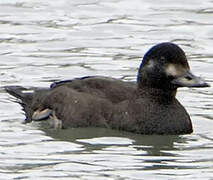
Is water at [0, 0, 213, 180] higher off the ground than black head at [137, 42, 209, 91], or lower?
lower

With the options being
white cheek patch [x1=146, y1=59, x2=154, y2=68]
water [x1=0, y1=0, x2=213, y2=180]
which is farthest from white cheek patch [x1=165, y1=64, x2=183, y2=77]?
Result: water [x1=0, y1=0, x2=213, y2=180]

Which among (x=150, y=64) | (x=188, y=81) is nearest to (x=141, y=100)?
(x=150, y=64)

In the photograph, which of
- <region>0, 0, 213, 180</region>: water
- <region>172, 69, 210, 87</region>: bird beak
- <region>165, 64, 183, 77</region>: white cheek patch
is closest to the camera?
<region>0, 0, 213, 180</region>: water

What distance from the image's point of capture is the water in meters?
11.2

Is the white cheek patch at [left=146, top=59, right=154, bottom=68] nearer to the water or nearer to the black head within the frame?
the black head

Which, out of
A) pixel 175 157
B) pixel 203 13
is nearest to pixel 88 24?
pixel 203 13

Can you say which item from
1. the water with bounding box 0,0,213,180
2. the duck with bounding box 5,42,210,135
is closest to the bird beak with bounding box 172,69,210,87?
the duck with bounding box 5,42,210,135

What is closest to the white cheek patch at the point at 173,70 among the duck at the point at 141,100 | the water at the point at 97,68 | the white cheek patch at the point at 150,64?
the duck at the point at 141,100

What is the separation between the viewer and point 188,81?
12625 mm

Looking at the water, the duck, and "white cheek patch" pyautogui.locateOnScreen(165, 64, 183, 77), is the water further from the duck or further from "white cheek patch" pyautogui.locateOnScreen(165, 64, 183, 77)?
"white cheek patch" pyautogui.locateOnScreen(165, 64, 183, 77)

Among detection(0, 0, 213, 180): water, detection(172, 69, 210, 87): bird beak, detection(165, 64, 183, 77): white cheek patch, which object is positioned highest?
detection(165, 64, 183, 77): white cheek patch

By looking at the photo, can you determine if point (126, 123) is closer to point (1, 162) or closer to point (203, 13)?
point (1, 162)

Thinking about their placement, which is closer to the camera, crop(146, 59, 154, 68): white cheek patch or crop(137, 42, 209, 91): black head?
crop(137, 42, 209, 91): black head

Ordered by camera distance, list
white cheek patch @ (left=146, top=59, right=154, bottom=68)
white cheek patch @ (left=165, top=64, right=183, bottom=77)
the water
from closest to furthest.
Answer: the water, white cheek patch @ (left=165, top=64, right=183, bottom=77), white cheek patch @ (left=146, top=59, right=154, bottom=68)
